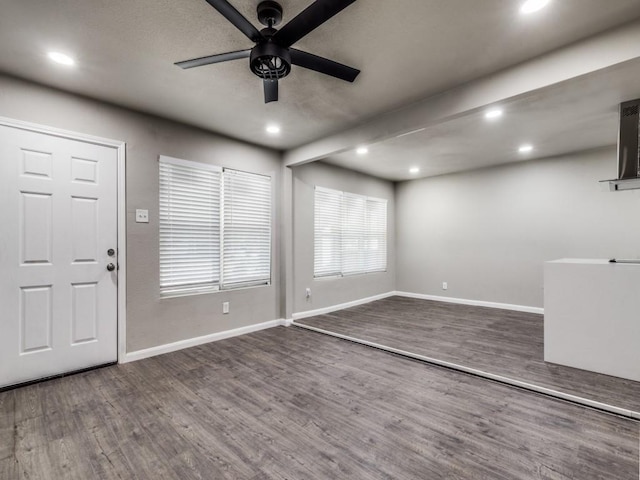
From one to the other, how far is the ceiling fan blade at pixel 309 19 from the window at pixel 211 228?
2.34 metres

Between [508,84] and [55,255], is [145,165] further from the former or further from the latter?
[508,84]

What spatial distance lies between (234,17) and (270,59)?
10.9 inches

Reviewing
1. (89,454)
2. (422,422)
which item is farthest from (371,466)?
(89,454)

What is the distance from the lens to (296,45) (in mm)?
2238

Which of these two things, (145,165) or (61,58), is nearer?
(61,58)

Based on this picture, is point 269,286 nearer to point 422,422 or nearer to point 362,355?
point 362,355

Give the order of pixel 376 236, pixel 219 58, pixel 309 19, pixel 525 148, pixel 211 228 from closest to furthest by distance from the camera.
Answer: pixel 309 19 → pixel 219 58 → pixel 211 228 → pixel 525 148 → pixel 376 236

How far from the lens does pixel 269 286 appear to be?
4539 millimetres

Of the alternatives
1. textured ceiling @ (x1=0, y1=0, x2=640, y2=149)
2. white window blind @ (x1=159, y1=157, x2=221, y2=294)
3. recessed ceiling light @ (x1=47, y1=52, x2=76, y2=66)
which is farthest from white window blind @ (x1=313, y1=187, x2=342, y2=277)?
recessed ceiling light @ (x1=47, y1=52, x2=76, y2=66)

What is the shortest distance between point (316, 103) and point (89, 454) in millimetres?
3194

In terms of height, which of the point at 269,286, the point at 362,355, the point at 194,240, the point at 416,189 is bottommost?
the point at 362,355

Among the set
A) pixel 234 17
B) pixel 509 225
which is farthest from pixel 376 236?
pixel 234 17

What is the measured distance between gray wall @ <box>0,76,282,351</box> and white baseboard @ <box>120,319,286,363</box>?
0.17 feet

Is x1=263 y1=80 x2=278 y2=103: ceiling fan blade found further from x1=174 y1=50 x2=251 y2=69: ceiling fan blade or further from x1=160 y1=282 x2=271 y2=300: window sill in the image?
x1=160 y1=282 x2=271 y2=300: window sill
